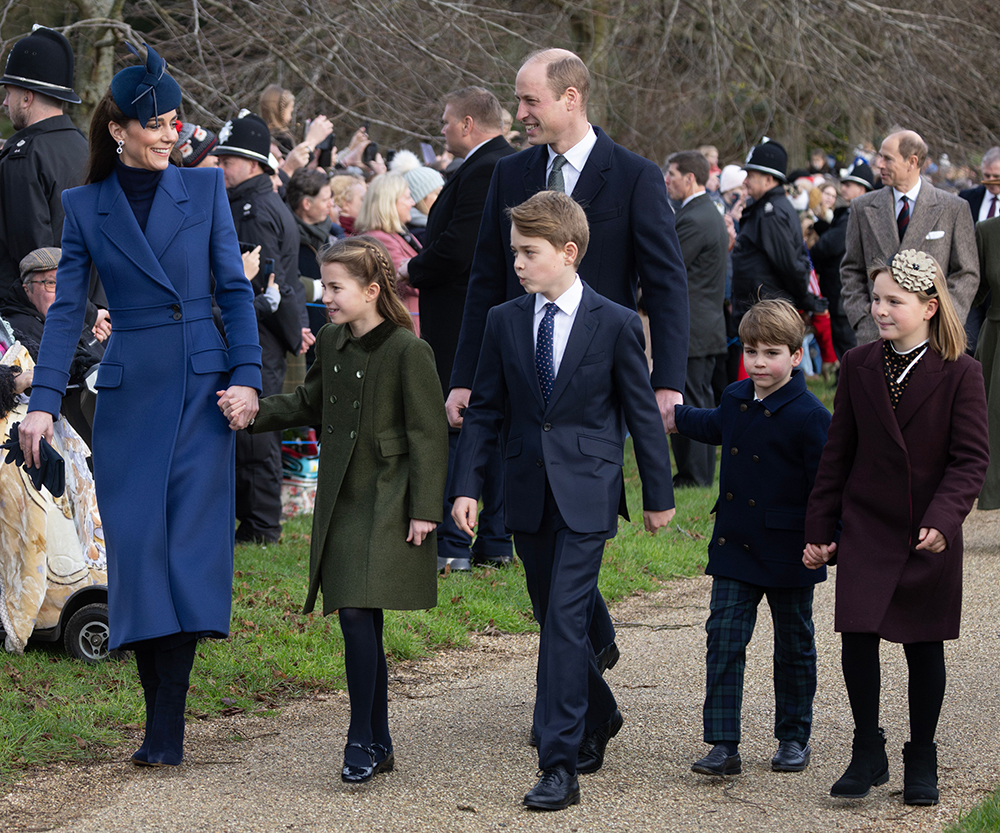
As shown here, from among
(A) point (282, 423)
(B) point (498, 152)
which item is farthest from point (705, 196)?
(A) point (282, 423)

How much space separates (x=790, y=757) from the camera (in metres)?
4.27

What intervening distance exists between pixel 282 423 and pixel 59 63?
2642 millimetres

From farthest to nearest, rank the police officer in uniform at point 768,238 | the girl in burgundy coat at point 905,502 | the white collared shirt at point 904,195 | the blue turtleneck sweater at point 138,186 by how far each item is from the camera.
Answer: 1. the police officer in uniform at point 768,238
2. the white collared shirt at point 904,195
3. the blue turtleneck sweater at point 138,186
4. the girl in burgundy coat at point 905,502

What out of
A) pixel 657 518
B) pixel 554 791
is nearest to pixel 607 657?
pixel 657 518

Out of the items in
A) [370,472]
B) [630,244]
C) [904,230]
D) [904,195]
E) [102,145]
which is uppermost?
[904,195]

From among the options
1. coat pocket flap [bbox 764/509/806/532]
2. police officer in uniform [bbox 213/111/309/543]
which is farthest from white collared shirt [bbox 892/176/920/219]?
coat pocket flap [bbox 764/509/806/532]

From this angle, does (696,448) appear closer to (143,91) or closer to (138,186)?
(138,186)

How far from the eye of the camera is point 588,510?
407 cm

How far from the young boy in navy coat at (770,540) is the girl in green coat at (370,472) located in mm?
933

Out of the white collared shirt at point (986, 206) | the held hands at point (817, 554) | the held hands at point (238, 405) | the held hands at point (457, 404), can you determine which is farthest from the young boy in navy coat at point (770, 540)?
the white collared shirt at point (986, 206)

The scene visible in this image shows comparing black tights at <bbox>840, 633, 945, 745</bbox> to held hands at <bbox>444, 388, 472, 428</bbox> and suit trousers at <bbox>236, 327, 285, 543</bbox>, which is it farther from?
suit trousers at <bbox>236, 327, 285, 543</bbox>

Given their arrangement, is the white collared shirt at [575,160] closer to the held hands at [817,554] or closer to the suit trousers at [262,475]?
the held hands at [817,554]

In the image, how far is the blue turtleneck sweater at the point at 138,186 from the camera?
4.48m

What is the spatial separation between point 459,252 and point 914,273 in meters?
3.05
